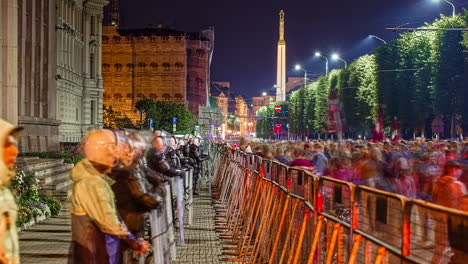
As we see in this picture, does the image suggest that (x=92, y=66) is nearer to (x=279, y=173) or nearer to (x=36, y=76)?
(x=36, y=76)

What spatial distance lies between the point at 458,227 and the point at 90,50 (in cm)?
6582

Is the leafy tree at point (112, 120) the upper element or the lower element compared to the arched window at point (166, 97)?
lower

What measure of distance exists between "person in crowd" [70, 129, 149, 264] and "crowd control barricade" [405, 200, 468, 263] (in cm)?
237

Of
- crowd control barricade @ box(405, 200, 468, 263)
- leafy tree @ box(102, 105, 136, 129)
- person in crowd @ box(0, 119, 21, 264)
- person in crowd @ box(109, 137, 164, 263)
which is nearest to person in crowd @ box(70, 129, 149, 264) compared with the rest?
person in crowd @ box(109, 137, 164, 263)

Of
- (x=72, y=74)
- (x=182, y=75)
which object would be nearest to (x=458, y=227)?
(x=72, y=74)

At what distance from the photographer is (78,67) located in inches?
2445

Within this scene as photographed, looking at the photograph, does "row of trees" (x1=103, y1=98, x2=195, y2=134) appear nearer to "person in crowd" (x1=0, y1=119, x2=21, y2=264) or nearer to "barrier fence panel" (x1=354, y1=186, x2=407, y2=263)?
"barrier fence panel" (x1=354, y1=186, x2=407, y2=263)

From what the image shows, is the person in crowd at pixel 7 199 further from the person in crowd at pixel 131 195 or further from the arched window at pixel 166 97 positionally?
the arched window at pixel 166 97

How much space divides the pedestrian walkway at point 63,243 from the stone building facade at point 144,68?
101349mm

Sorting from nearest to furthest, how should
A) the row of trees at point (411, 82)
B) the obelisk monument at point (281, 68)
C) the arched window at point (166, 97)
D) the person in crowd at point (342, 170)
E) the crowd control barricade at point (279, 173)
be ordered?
the crowd control barricade at point (279, 173), the person in crowd at point (342, 170), the row of trees at point (411, 82), the arched window at point (166, 97), the obelisk monument at point (281, 68)

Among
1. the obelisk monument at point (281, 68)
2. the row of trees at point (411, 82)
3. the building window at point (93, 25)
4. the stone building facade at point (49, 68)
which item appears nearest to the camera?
the stone building facade at point (49, 68)

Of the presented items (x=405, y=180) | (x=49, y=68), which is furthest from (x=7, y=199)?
(x=49, y=68)

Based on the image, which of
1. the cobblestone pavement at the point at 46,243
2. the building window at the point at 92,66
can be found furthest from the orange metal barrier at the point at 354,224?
the building window at the point at 92,66

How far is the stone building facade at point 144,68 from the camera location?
118 meters
